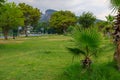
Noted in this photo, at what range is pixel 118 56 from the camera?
996 cm

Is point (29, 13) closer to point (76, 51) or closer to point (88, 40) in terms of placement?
point (76, 51)

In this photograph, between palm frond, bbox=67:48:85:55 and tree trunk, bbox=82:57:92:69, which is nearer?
tree trunk, bbox=82:57:92:69

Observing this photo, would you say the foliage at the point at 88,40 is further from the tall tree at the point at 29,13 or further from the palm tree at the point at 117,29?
the tall tree at the point at 29,13

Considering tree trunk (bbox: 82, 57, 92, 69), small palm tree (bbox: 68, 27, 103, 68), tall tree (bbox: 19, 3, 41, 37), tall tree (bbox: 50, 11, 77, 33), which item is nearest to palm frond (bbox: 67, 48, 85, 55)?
small palm tree (bbox: 68, 27, 103, 68)

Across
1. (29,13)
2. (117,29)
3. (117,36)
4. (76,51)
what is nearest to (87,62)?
(76,51)

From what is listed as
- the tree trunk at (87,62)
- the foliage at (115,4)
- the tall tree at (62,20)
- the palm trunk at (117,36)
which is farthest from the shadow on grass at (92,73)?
the tall tree at (62,20)

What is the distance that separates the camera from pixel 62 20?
77.1 meters

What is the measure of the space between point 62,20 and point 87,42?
6781cm

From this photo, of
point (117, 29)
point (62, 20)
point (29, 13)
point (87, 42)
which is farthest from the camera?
point (62, 20)

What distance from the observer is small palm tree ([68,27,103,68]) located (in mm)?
9508

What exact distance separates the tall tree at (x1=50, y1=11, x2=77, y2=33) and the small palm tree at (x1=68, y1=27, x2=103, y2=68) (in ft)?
213

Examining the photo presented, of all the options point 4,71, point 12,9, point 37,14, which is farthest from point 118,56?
point 37,14

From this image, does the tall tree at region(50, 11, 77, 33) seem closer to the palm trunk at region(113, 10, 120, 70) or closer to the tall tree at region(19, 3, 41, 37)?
the tall tree at region(19, 3, 41, 37)

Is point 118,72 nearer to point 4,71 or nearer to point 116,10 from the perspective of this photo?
point 116,10
